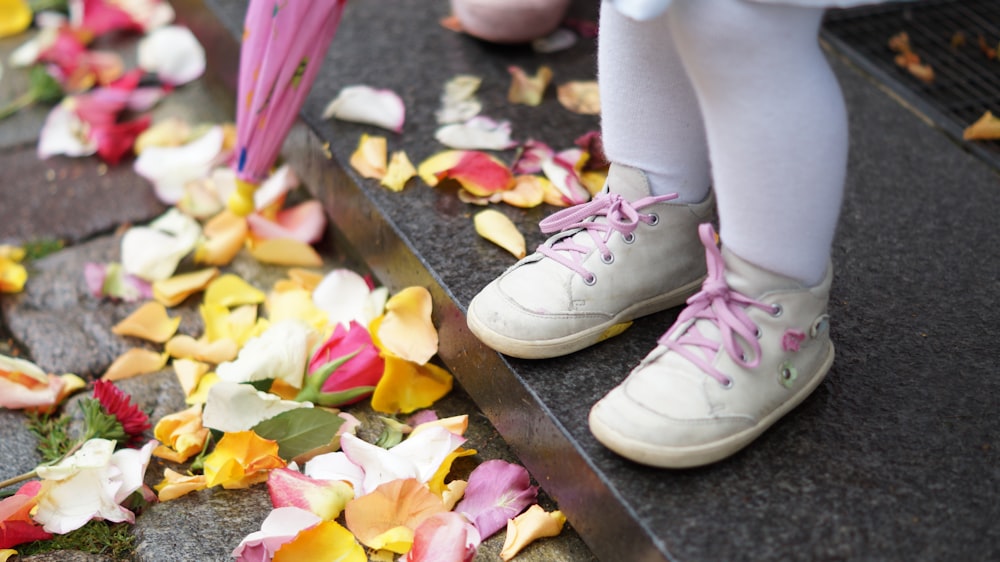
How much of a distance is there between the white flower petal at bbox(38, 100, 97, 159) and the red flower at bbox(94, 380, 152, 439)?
911 millimetres

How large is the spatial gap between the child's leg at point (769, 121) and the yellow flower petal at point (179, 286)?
3.31 ft

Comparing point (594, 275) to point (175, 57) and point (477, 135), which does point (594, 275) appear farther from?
point (175, 57)

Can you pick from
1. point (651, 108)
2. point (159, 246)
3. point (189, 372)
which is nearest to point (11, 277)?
point (159, 246)

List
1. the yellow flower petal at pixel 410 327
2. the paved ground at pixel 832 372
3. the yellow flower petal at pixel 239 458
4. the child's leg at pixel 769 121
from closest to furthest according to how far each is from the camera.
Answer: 1. the child's leg at pixel 769 121
2. the paved ground at pixel 832 372
3. the yellow flower petal at pixel 239 458
4. the yellow flower petal at pixel 410 327

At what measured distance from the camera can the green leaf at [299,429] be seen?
1.27 m

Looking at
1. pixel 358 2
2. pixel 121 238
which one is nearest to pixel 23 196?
pixel 121 238

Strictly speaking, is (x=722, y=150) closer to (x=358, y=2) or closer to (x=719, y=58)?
(x=719, y=58)

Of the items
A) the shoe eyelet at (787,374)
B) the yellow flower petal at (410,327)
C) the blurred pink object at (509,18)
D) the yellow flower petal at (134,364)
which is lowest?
the yellow flower petal at (134,364)

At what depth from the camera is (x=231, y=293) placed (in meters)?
1.65

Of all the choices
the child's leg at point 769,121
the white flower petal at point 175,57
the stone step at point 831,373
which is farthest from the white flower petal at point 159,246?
the child's leg at point 769,121

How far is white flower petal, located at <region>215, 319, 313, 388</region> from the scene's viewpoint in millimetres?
1364

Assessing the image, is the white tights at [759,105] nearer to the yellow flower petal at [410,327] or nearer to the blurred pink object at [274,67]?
the yellow flower petal at [410,327]

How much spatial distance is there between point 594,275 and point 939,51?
1.23 metres

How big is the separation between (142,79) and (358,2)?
0.59m
